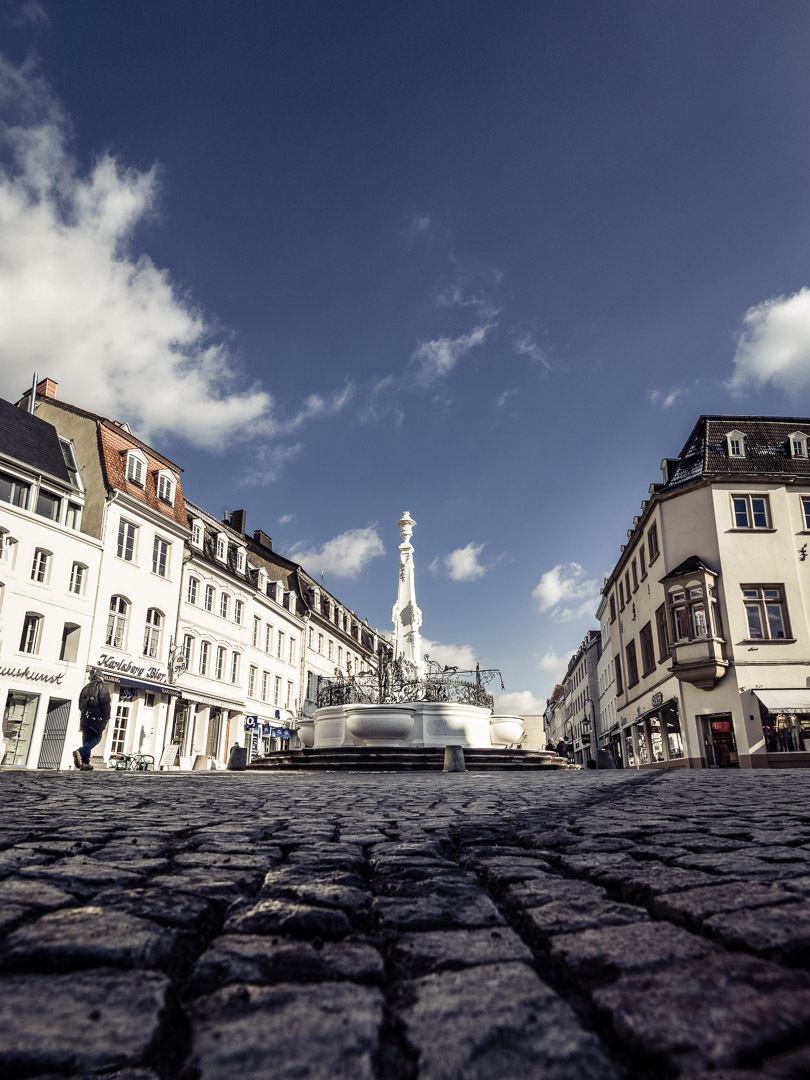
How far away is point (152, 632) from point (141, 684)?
2.65 m

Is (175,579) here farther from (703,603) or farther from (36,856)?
(36,856)

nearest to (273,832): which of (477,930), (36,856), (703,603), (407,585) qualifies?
(36,856)

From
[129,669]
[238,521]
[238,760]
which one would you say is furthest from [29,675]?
[238,521]

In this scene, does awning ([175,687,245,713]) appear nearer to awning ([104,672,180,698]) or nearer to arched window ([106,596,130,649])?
awning ([104,672,180,698])

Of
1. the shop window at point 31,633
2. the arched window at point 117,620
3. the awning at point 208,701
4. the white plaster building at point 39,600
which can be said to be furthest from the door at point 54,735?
the awning at point 208,701

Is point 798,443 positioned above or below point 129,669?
above

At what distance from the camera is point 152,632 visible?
30797mm

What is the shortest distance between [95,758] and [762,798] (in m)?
22.3

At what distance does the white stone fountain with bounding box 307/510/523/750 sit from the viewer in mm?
19672

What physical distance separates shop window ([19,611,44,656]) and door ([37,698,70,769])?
1.99 meters

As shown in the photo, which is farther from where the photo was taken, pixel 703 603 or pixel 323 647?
pixel 323 647

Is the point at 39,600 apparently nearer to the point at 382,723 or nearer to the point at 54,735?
the point at 54,735

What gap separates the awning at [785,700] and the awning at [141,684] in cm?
2239

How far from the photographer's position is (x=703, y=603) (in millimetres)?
27172
